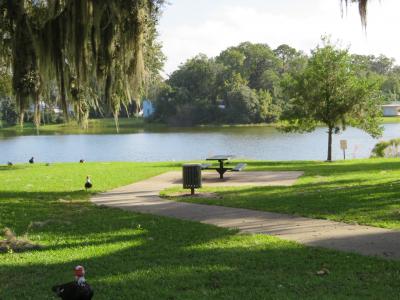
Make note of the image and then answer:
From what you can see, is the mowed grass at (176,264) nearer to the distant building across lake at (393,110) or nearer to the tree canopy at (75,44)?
the tree canopy at (75,44)

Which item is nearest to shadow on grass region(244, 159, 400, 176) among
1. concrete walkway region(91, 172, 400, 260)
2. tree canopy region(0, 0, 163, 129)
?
concrete walkway region(91, 172, 400, 260)

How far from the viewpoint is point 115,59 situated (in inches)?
501

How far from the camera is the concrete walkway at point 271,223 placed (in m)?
7.06

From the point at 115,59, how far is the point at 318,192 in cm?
563

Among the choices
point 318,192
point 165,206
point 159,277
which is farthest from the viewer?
point 318,192

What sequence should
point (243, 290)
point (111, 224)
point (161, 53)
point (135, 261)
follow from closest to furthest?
point (243, 290)
point (135, 261)
point (111, 224)
point (161, 53)

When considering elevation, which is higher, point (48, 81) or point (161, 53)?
point (161, 53)

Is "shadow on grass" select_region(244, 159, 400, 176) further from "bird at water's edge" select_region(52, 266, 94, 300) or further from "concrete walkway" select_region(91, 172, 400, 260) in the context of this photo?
"bird at water's edge" select_region(52, 266, 94, 300)

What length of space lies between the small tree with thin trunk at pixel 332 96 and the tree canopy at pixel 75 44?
16.9 meters

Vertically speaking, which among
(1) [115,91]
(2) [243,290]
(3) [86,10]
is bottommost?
(2) [243,290]

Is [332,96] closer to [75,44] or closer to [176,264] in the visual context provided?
[75,44]

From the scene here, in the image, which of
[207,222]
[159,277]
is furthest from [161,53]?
[159,277]

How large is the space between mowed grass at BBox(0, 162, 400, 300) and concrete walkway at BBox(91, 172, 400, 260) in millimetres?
440

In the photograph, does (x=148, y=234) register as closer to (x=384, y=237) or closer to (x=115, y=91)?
(x=384, y=237)
